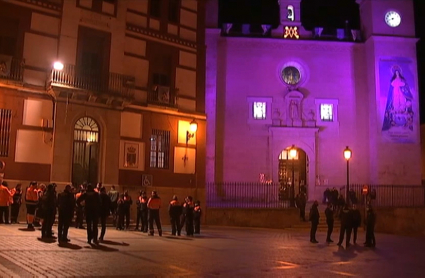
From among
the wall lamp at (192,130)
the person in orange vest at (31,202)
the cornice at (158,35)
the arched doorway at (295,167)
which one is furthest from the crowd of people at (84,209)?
the arched doorway at (295,167)

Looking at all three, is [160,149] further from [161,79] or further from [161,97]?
[161,79]

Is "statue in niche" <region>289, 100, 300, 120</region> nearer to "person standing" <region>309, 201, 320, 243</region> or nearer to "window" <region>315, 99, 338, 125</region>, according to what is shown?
"window" <region>315, 99, 338, 125</region>

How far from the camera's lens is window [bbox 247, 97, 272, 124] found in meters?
36.1

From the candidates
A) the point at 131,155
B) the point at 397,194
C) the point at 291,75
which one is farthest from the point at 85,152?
the point at 397,194

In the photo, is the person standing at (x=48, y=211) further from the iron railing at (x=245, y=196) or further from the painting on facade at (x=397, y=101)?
the painting on facade at (x=397, y=101)

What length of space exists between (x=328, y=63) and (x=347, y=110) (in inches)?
157

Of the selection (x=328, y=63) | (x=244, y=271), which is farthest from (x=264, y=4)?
(x=244, y=271)

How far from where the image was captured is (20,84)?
21.9m

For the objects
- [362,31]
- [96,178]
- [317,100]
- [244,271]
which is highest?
[362,31]

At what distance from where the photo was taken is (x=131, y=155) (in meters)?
25.2

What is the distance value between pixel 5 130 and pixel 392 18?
29173 millimetres

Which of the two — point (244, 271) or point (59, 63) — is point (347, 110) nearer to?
point (59, 63)

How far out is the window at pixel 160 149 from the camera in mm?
26281

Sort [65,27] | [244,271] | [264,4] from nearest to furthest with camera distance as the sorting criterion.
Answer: [244,271], [65,27], [264,4]
